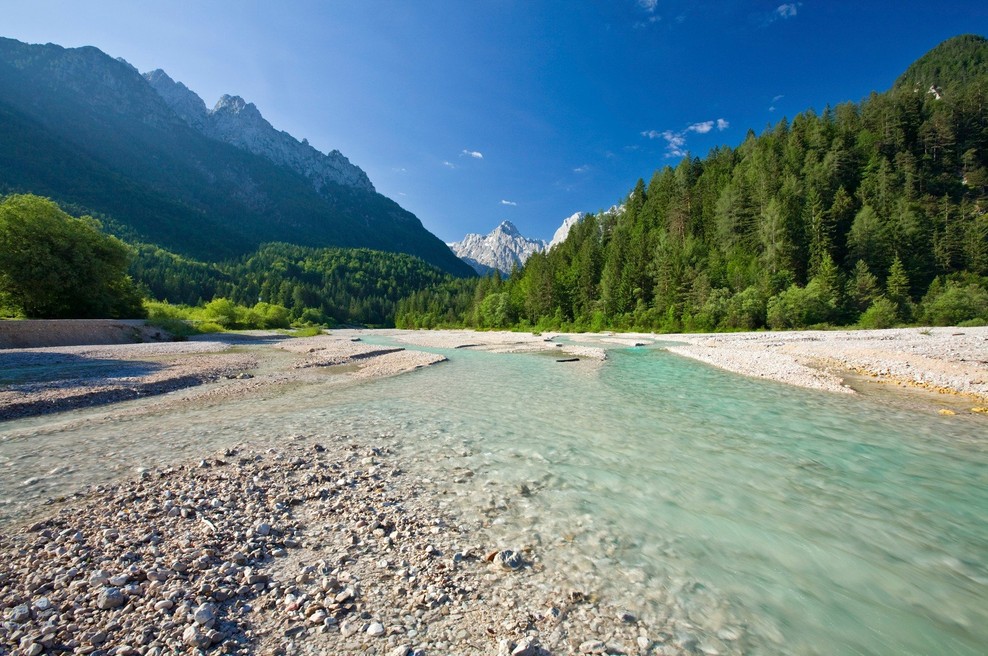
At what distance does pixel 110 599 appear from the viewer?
3871mm

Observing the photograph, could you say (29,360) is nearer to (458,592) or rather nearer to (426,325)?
(458,592)

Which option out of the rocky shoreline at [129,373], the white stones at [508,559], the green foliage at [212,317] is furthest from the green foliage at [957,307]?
the green foliage at [212,317]

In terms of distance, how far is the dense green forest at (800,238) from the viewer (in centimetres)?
5522

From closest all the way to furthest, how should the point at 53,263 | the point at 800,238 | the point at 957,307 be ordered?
the point at 53,263, the point at 957,307, the point at 800,238

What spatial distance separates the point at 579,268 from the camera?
92625 mm

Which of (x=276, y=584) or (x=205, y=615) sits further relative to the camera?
(x=276, y=584)

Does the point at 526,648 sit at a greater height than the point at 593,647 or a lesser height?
greater

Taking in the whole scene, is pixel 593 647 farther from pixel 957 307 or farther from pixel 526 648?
pixel 957 307

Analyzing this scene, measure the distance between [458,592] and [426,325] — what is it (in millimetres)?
126293

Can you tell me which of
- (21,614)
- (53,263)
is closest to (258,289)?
(53,263)

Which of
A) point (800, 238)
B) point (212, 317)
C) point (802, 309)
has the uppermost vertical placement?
point (800, 238)

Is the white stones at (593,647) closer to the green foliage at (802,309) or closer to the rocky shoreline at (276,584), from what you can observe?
the rocky shoreline at (276,584)

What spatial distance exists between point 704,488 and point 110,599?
9.67 meters

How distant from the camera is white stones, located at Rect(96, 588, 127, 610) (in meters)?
3.85
